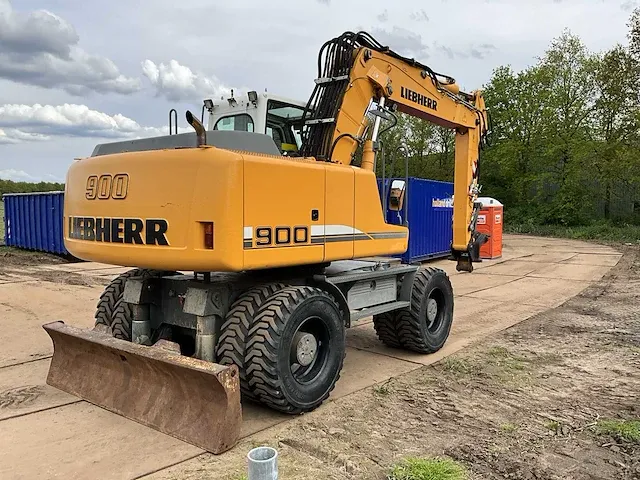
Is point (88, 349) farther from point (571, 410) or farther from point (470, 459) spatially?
point (571, 410)

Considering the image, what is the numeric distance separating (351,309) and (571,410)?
6.79ft

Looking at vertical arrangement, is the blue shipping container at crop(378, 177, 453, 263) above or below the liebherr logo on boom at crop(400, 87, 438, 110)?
below

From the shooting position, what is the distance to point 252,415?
4527mm

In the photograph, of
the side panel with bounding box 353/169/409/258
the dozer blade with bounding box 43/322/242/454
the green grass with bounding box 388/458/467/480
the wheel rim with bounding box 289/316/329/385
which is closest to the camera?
the green grass with bounding box 388/458/467/480

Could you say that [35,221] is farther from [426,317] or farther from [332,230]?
[332,230]

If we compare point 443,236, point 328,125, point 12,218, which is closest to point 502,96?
point 443,236

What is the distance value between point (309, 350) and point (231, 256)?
119cm

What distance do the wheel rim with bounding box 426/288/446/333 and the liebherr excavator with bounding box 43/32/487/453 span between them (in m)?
0.56

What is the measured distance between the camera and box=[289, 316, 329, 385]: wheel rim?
454 centimetres

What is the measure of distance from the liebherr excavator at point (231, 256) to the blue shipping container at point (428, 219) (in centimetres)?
877

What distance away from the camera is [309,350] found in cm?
465

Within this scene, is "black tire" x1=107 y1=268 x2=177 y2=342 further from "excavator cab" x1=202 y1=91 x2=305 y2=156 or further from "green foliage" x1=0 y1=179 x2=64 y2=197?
"green foliage" x1=0 y1=179 x2=64 y2=197

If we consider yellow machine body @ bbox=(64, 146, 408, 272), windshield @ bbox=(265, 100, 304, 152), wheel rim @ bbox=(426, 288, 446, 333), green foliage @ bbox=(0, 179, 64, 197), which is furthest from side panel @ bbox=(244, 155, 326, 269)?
green foliage @ bbox=(0, 179, 64, 197)

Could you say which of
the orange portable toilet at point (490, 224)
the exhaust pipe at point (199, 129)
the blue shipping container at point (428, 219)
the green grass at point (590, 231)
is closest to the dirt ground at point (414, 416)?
the exhaust pipe at point (199, 129)
